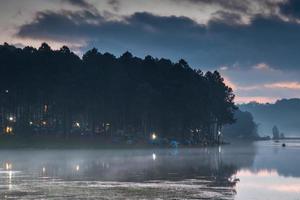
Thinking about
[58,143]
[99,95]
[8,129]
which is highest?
[99,95]

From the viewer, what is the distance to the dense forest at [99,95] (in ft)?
412

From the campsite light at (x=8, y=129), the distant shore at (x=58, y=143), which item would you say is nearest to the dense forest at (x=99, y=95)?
the campsite light at (x=8, y=129)

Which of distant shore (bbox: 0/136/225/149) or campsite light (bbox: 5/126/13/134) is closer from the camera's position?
distant shore (bbox: 0/136/225/149)

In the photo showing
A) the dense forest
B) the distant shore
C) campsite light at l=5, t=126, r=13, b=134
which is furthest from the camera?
the dense forest

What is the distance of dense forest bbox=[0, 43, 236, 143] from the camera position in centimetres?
12562

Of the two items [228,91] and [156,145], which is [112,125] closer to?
[156,145]

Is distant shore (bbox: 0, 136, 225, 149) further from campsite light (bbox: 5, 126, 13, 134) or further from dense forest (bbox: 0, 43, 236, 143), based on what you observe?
campsite light (bbox: 5, 126, 13, 134)

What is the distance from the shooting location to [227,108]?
604ft

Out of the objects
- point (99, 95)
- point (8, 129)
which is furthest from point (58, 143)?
Result: point (99, 95)

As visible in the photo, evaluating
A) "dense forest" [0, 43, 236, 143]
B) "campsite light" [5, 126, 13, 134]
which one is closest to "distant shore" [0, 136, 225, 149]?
"dense forest" [0, 43, 236, 143]

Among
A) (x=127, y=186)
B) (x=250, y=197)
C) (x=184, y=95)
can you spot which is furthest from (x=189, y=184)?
(x=184, y=95)

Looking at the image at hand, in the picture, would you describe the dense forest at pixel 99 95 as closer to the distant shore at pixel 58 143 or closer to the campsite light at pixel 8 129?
the campsite light at pixel 8 129

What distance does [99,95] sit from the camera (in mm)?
132250

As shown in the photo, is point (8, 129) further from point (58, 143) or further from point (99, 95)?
point (99, 95)
